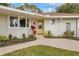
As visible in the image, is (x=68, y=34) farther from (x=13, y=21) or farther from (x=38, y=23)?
(x=13, y=21)

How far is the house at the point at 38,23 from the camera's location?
19.7 m

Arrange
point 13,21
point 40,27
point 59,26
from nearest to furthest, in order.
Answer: point 13,21 → point 59,26 → point 40,27

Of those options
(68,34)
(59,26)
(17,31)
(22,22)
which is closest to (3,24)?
(17,31)

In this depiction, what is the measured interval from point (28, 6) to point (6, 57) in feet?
100

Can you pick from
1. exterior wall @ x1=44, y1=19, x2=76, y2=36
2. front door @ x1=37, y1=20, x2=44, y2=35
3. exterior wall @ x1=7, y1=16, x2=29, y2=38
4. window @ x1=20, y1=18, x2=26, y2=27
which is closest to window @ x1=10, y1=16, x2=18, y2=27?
exterior wall @ x1=7, y1=16, x2=29, y2=38

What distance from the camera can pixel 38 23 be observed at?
104ft

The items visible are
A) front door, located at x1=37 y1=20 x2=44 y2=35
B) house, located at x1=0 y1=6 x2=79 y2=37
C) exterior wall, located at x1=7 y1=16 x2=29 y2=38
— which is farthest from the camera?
front door, located at x1=37 y1=20 x2=44 y2=35

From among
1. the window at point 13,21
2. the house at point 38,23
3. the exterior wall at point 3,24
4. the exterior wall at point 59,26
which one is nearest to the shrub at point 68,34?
the house at point 38,23

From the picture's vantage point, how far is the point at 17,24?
70.0 ft

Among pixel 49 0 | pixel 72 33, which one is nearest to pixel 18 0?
pixel 49 0

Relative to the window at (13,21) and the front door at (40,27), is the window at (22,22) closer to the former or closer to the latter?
the window at (13,21)

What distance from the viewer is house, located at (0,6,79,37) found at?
19.7 m

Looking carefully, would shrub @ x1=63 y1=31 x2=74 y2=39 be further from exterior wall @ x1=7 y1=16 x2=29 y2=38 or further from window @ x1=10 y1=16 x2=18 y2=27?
window @ x1=10 y1=16 x2=18 y2=27

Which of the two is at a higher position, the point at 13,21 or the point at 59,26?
the point at 13,21
